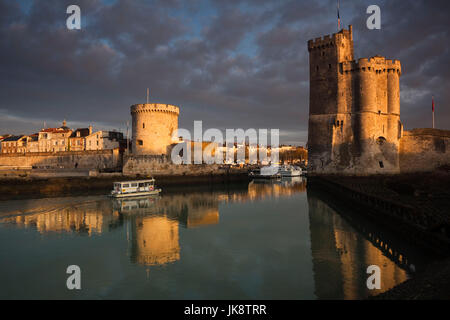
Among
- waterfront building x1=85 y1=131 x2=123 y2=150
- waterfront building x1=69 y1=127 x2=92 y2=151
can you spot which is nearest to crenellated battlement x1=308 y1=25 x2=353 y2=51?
waterfront building x1=85 y1=131 x2=123 y2=150

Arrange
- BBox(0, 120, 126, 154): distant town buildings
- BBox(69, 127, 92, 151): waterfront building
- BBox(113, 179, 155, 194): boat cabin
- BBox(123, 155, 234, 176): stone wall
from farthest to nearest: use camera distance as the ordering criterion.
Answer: BBox(69, 127, 92, 151): waterfront building, BBox(0, 120, 126, 154): distant town buildings, BBox(123, 155, 234, 176): stone wall, BBox(113, 179, 155, 194): boat cabin

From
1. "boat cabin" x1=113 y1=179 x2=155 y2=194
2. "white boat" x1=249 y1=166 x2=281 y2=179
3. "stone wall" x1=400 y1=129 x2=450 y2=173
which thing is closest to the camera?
"boat cabin" x1=113 y1=179 x2=155 y2=194

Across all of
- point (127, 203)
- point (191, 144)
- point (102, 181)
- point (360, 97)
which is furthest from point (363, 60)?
point (102, 181)

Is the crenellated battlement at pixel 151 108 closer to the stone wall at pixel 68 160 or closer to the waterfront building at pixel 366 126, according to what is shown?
the stone wall at pixel 68 160

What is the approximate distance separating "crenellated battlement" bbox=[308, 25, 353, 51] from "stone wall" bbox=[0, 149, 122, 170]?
2793 centimetres

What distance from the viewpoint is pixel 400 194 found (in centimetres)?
1772

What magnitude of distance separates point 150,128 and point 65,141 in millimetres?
25927

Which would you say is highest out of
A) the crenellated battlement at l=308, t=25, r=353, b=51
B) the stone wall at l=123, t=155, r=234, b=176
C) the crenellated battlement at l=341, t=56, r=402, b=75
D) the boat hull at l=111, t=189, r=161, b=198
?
the crenellated battlement at l=308, t=25, r=353, b=51

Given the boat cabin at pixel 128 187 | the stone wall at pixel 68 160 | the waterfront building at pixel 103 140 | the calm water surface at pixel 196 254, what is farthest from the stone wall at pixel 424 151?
the waterfront building at pixel 103 140

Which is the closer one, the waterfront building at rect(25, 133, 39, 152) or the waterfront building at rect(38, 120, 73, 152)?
the waterfront building at rect(38, 120, 73, 152)

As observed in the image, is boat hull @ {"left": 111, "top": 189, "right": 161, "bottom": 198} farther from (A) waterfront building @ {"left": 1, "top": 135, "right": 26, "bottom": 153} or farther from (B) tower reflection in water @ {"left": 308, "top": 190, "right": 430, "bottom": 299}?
(A) waterfront building @ {"left": 1, "top": 135, "right": 26, "bottom": 153}

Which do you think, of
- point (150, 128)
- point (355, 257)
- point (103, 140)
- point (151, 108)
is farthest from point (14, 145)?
point (355, 257)

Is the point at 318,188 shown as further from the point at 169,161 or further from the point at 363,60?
the point at 169,161

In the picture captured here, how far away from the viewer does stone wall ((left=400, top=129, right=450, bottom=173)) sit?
104 feet
